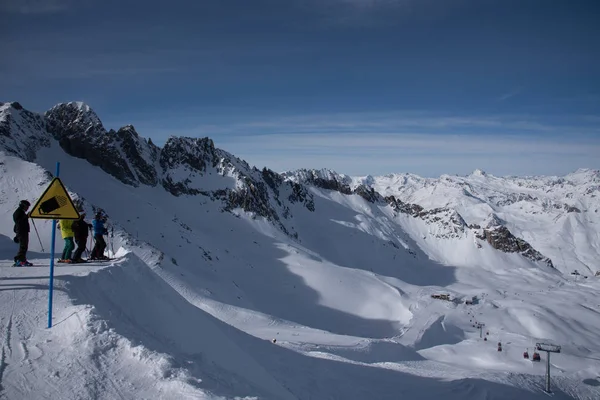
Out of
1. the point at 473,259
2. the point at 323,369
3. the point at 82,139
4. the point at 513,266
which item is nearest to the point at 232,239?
the point at 82,139

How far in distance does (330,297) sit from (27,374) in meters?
47.3

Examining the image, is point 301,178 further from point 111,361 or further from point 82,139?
point 111,361

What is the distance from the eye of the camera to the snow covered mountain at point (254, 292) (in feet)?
24.9

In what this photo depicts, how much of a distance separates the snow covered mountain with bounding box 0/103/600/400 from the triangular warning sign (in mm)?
1946

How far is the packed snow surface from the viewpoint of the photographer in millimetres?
7320

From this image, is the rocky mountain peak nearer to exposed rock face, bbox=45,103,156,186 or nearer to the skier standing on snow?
exposed rock face, bbox=45,103,156,186

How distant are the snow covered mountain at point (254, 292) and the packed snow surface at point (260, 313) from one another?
69 millimetres

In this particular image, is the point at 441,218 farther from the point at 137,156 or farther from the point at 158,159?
the point at 137,156

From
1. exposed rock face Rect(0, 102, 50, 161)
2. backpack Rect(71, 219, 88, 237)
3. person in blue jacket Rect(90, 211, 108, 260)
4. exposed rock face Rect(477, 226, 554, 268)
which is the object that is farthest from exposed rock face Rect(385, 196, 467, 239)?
backpack Rect(71, 219, 88, 237)

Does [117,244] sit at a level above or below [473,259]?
above

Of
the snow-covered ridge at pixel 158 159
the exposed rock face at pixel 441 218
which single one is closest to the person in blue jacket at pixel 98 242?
the snow-covered ridge at pixel 158 159

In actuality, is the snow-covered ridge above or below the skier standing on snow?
above

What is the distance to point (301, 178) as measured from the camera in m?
125

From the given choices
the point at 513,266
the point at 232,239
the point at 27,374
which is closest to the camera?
the point at 27,374
